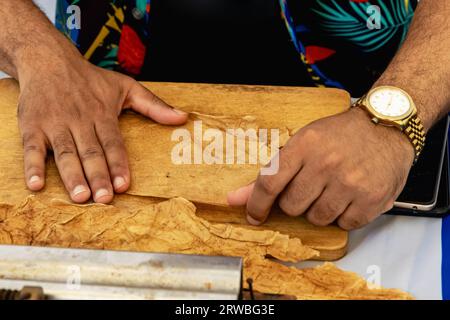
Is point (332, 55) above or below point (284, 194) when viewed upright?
above

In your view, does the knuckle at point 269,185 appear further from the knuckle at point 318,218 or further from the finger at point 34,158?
the finger at point 34,158

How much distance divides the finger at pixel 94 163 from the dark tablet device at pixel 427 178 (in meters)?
0.52

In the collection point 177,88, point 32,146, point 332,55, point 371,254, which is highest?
point 332,55

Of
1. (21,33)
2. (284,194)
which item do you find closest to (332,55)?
(284,194)

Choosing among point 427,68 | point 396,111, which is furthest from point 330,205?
point 427,68

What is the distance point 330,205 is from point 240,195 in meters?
0.16

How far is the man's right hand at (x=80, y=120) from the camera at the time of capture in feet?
3.56

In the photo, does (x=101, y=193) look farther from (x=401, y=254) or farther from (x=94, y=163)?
(x=401, y=254)

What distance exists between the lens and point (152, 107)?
48.2 inches

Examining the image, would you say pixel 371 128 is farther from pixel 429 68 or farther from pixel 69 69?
pixel 69 69

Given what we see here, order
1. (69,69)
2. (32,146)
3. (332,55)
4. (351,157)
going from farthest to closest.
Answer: (332,55)
(69,69)
(32,146)
(351,157)

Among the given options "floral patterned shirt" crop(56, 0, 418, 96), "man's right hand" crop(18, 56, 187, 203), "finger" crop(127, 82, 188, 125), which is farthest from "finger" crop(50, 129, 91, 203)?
"floral patterned shirt" crop(56, 0, 418, 96)

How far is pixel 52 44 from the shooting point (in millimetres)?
1291

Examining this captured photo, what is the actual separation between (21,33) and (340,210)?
0.82m
